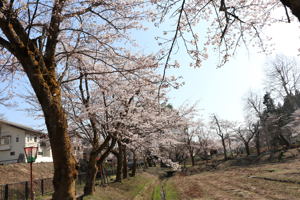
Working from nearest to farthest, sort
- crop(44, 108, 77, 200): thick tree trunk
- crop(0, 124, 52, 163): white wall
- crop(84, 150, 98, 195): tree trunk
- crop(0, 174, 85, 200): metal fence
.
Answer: crop(44, 108, 77, 200): thick tree trunk, crop(84, 150, 98, 195): tree trunk, crop(0, 174, 85, 200): metal fence, crop(0, 124, 52, 163): white wall

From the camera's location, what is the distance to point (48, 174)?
26.7 meters

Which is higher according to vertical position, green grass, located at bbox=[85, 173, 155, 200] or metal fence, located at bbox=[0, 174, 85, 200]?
metal fence, located at bbox=[0, 174, 85, 200]

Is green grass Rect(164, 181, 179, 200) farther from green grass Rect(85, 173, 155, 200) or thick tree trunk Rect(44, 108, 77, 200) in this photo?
thick tree trunk Rect(44, 108, 77, 200)

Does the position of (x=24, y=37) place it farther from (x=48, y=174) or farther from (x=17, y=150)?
(x=17, y=150)

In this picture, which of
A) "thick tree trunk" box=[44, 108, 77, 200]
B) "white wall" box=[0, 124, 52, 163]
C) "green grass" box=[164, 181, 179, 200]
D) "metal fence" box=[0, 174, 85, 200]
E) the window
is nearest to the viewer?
"thick tree trunk" box=[44, 108, 77, 200]

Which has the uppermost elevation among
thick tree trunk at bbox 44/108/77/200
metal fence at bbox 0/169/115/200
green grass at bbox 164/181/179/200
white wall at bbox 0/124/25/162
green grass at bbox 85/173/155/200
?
white wall at bbox 0/124/25/162

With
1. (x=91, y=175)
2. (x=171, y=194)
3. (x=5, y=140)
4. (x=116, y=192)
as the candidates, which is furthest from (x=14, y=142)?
(x=91, y=175)

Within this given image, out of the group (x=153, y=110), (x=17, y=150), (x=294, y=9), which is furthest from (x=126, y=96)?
(x=17, y=150)

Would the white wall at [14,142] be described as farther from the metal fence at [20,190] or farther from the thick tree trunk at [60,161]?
the thick tree trunk at [60,161]

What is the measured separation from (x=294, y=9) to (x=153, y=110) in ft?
40.5

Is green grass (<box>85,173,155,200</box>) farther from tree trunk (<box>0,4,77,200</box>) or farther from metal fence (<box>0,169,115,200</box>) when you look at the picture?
tree trunk (<box>0,4,77,200</box>)

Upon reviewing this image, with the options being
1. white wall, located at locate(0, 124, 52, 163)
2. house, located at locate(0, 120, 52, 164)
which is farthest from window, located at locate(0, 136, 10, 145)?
white wall, located at locate(0, 124, 52, 163)

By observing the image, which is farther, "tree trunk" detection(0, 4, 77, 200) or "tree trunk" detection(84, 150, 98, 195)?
"tree trunk" detection(84, 150, 98, 195)

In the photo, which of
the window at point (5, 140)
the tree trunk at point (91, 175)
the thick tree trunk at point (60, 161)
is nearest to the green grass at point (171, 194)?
the tree trunk at point (91, 175)
